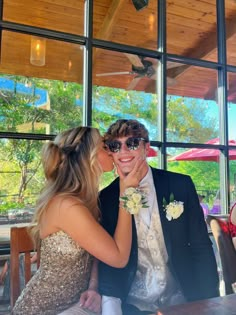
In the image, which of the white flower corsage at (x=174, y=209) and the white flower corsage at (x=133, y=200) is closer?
the white flower corsage at (x=133, y=200)

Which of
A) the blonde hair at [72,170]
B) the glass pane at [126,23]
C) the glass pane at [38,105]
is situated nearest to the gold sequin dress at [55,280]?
the blonde hair at [72,170]

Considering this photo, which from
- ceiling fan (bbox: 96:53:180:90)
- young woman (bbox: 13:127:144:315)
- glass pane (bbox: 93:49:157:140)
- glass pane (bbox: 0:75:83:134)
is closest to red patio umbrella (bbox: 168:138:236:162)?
Result: glass pane (bbox: 93:49:157:140)

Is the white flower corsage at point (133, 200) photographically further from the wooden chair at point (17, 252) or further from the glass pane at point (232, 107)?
the glass pane at point (232, 107)

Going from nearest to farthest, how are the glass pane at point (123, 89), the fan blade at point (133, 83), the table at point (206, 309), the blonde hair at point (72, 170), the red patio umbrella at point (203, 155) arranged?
the table at point (206, 309) < the blonde hair at point (72, 170) < the glass pane at point (123, 89) < the fan blade at point (133, 83) < the red patio umbrella at point (203, 155)

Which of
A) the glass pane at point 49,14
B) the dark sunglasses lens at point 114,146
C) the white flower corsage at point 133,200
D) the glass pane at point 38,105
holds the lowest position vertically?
the white flower corsage at point 133,200

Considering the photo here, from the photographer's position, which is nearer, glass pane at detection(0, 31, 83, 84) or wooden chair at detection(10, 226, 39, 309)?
wooden chair at detection(10, 226, 39, 309)

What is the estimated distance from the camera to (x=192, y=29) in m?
3.29

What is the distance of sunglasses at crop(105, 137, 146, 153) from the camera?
1459mm

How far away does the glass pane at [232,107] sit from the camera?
131 inches

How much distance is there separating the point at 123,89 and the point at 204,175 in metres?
1.24

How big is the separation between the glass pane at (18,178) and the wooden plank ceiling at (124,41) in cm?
61

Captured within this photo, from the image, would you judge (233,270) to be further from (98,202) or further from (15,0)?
(15,0)

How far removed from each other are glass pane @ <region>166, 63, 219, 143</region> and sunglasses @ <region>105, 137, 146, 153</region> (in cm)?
151

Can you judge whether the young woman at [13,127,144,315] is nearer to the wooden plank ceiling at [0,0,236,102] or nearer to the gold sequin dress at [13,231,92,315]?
the gold sequin dress at [13,231,92,315]
